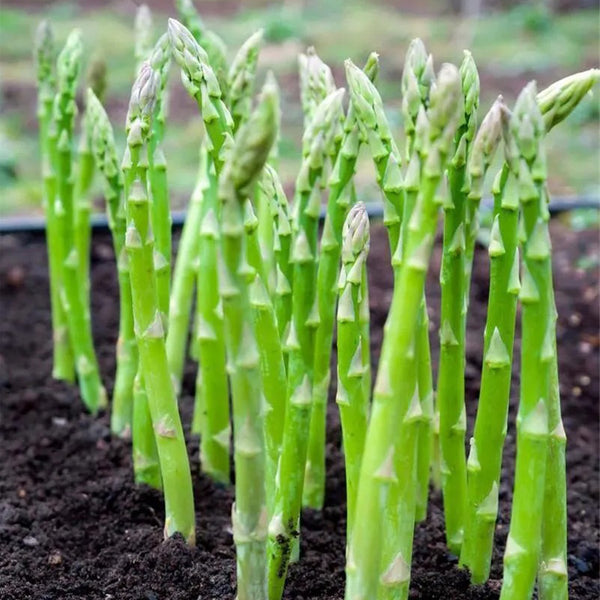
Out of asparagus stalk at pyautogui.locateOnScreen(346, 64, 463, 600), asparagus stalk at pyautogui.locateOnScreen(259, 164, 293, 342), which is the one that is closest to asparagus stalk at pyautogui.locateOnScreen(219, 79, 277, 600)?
asparagus stalk at pyautogui.locateOnScreen(346, 64, 463, 600)

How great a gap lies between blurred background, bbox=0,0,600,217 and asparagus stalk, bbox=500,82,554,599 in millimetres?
3456

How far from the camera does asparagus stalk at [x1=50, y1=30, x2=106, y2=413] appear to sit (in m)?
2.46

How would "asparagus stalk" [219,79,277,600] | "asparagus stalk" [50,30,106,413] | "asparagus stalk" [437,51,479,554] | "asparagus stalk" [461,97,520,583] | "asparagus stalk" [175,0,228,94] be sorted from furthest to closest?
"asparagus stalk" [50,30,106,413]
"asparagus stalk" [175,0,228,94]
"asparagus stalk" [437,51,479,554]
"asparagus stalk" [461,97,520,583]
"asparagus stalk" [219,79,277,600]

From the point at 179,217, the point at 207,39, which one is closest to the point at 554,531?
the point at 207,39

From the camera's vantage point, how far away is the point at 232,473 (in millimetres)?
2305

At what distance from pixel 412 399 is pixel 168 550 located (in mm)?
665

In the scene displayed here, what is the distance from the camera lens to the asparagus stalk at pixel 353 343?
1564 millimetres

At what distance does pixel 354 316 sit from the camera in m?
1.60

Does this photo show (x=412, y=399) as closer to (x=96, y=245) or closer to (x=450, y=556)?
(x=450, y=556)

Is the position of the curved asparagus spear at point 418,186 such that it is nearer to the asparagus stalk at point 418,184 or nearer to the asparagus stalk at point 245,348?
the asparagus stalk at point 418,184

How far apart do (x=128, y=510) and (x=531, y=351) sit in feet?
3.56

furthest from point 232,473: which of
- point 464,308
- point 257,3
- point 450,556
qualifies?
point 257,3

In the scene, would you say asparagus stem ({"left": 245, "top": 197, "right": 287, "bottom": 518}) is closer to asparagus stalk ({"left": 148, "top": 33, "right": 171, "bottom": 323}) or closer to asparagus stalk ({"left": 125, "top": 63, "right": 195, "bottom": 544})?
asparagus stalk ({"left": 125, "top": 63, "right": 195, "bottom": 544})

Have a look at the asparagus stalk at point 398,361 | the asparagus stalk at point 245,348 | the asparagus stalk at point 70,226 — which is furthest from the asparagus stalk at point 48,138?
the asparagus stalk at point 398,361
